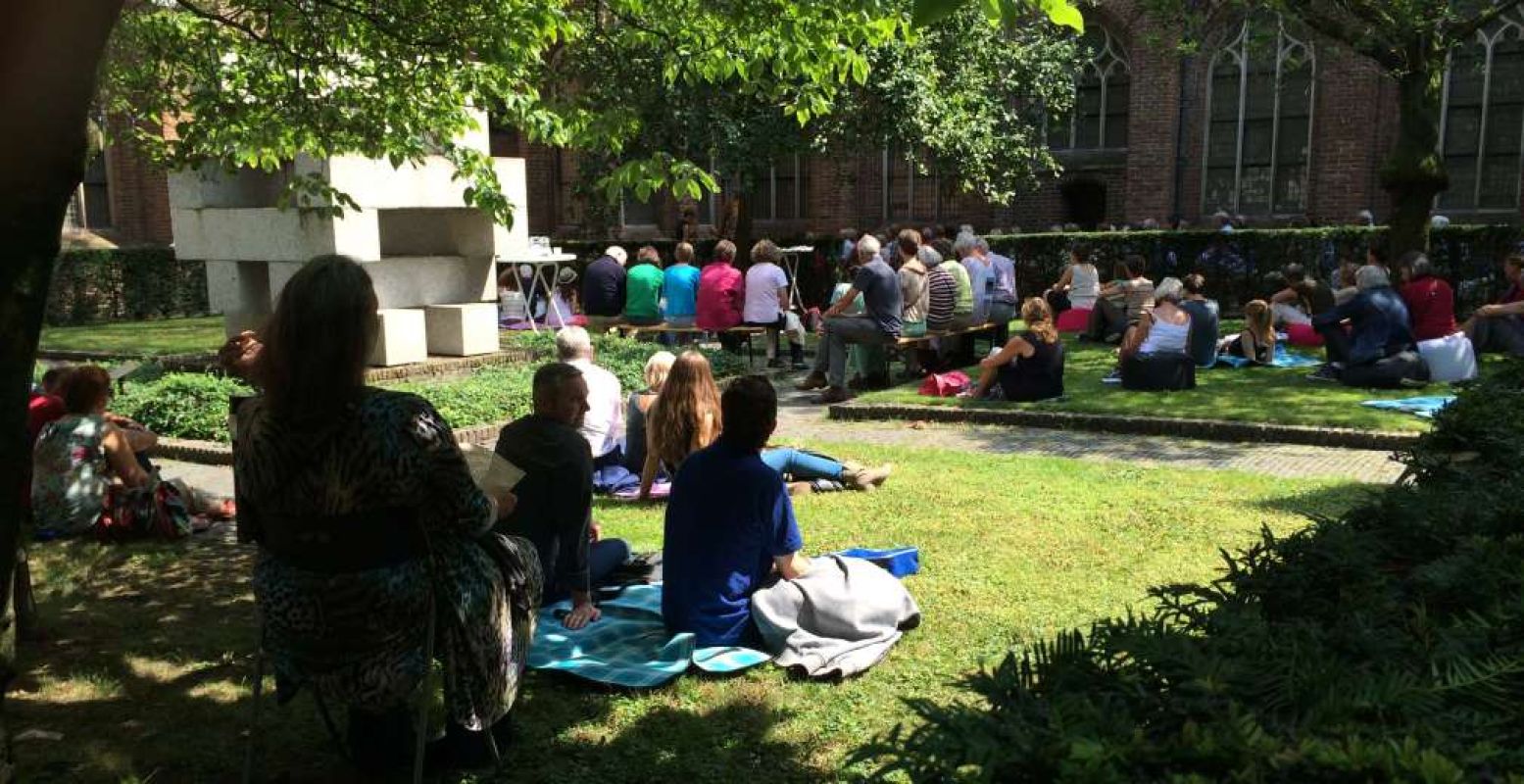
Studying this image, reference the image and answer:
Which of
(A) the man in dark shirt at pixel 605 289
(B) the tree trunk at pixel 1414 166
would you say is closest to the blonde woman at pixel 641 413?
(A) the man in dark shirt at pixel 605 289

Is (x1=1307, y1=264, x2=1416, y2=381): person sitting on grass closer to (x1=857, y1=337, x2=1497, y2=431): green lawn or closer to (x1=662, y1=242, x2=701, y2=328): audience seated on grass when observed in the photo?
(x1=857, y1=337, x2=1497, y2=431): green lawn

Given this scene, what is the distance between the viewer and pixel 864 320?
42.9ft

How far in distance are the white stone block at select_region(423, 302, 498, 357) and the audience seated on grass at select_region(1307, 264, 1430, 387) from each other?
31.0ft

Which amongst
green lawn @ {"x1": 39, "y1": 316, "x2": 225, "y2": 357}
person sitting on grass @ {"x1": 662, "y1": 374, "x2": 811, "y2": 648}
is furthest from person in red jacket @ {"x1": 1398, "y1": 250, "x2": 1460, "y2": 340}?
green lawn @ {"x1": 39, "y1": 316, "x2": 225, "y2": 357}

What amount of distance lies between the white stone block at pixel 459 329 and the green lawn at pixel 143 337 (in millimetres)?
3782

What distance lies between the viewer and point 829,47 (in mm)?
6996

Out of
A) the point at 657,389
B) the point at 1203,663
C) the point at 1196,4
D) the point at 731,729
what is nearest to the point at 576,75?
the point at 657,389

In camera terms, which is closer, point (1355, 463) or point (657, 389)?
point (657, 389)

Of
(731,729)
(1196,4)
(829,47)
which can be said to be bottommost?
(731,729)

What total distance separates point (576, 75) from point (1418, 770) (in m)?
7.87

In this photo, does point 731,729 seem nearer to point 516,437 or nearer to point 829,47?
point 516,437

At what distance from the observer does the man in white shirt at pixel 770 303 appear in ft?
49.1

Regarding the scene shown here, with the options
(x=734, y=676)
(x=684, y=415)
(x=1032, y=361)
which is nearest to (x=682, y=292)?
(x=1032, y=361)

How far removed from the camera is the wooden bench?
15.2 metres
